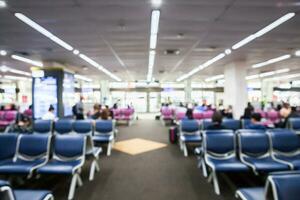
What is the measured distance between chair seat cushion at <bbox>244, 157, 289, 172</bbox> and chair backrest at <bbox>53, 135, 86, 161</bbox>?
107 inches

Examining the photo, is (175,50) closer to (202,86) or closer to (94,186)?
(94,186)

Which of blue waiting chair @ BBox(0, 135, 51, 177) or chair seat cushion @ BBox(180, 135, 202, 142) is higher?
→ blue waiting chair @ BBox(0, 135, 51, 177)

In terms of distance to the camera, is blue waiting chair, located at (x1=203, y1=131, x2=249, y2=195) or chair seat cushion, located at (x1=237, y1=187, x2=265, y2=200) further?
blue waiting chair, located at (x1=203, y1=131, x2=249, y2=195)

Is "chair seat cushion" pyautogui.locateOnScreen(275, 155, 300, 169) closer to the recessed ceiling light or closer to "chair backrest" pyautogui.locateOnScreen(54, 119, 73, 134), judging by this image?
"chair backrest" pyautogui.locateOnScreen(54, 119, 73, 134)

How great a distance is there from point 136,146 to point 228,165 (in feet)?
13.9

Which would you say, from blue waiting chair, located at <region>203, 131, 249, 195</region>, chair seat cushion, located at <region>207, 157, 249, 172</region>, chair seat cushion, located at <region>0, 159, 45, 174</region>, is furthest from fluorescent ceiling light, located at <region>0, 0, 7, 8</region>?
chair seat cushion, located at <region>207, 157, 249, 172</region>

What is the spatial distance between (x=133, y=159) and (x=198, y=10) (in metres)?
3.71

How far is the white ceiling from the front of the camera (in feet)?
14.1

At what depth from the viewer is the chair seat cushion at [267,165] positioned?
11.4 feet

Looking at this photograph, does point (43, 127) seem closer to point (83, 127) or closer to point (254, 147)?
point (83, 127)

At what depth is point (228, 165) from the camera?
11.9 ft

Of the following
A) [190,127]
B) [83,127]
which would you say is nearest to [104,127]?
[83,127]

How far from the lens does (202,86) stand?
2472 cm

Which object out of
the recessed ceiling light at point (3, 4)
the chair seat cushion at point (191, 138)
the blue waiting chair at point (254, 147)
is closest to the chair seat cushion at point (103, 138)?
the chair seat cushion at point (191, 138)
